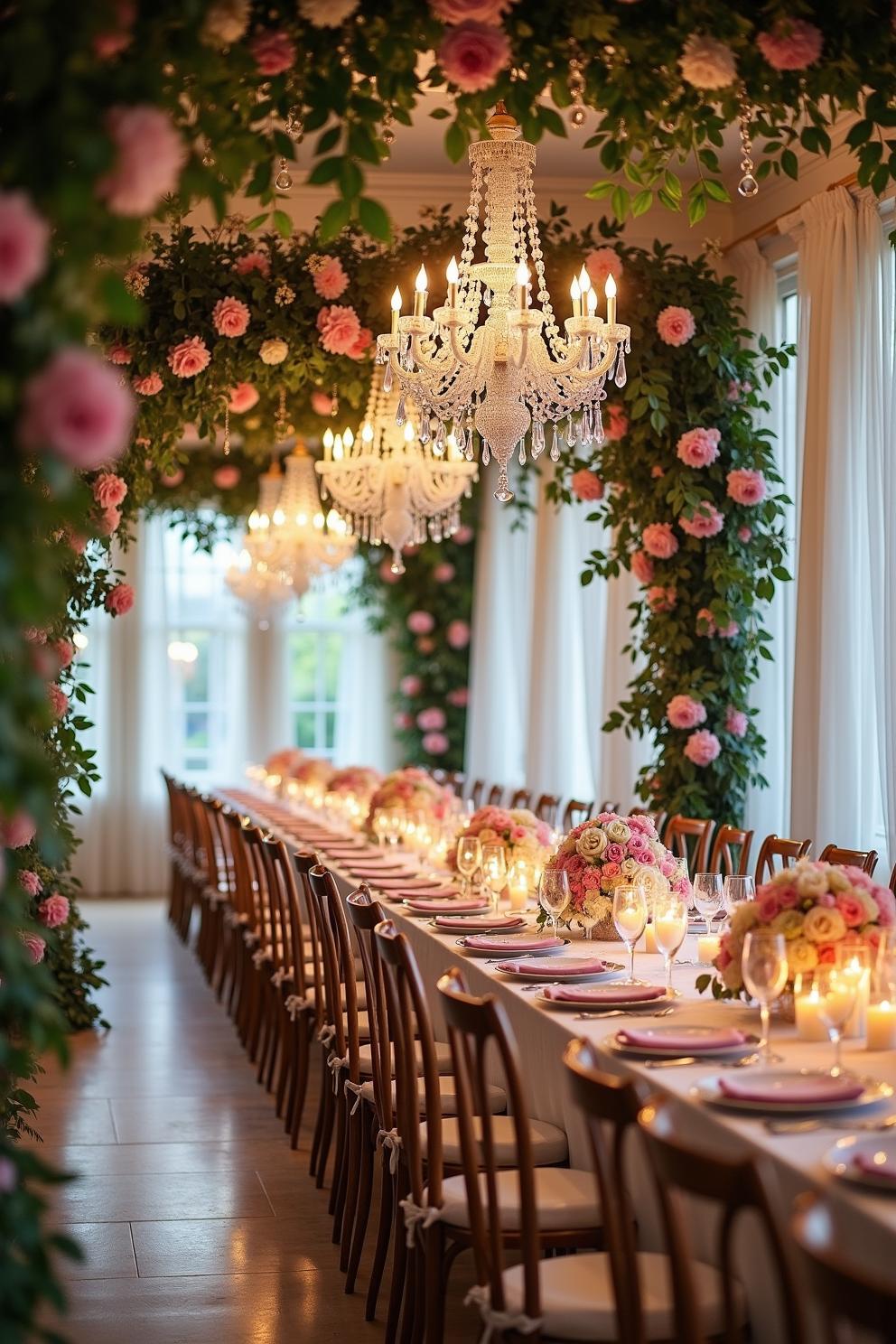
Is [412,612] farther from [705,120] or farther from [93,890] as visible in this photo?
[705,120]

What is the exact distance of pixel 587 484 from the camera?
7758 millimetres

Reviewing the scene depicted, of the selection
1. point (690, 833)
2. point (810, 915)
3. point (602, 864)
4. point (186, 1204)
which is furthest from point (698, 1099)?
point (690, 833)

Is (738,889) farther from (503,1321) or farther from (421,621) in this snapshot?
(421,621)

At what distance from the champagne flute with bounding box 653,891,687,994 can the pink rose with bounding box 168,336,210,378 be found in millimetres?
3635

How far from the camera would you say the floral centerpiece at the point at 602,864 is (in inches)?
173

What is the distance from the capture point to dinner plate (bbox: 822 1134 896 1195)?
2.24 meters

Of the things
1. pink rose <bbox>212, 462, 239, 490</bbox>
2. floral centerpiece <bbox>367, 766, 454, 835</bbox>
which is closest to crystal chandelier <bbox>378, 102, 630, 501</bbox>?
floral centerpiece <bbox>367, 766, 454, 835</bbox>

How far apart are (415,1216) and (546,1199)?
1.22ft

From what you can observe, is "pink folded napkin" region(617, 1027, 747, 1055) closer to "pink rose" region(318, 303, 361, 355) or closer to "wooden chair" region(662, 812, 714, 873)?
"wooden chair" region(662, 812, 714, 873)

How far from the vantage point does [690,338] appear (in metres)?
7.24

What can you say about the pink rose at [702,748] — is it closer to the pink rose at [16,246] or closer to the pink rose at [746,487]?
the pink rose at [746,487]

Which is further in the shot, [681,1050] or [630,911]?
[630,911]

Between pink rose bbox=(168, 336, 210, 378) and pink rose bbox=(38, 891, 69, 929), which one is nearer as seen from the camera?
pink rose bbox=(38, 891, 69, 929)

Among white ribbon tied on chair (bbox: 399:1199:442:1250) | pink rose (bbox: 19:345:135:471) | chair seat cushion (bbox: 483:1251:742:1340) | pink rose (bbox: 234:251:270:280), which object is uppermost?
pink rose (bbox: 234:251:270:280)
